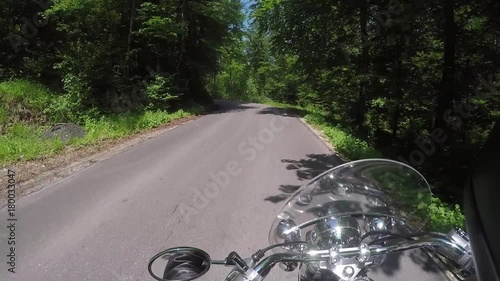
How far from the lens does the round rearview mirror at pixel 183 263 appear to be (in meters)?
1.45

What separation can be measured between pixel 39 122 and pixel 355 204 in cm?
1565

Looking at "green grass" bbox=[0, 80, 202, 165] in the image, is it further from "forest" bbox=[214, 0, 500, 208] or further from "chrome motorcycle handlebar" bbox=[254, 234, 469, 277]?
"chrome motorcycle handlebar" bbox=[254, 234, 469, 277]

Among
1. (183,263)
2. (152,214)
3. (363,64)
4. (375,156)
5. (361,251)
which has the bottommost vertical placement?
(152,214)

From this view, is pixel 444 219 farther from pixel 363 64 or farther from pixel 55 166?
pixel 363 64

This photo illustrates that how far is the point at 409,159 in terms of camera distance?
10.2 metres

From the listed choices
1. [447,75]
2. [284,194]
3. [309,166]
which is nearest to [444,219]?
[284,194]

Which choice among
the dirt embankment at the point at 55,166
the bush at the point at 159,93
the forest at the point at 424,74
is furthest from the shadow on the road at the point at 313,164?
the bush at the point at 159,93

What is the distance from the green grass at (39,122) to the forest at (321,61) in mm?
140

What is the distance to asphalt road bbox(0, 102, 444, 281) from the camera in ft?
12.3

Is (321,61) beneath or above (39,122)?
above

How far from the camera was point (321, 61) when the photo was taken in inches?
699

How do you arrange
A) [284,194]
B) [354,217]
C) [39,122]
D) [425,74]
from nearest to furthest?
1. [354,217]
2. [284,194]
3. [425,74]
4. [39,122]

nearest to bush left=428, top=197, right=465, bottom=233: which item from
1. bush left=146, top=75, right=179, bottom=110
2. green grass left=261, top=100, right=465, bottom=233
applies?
green grass left=261, top=100, right=465, bottom=233

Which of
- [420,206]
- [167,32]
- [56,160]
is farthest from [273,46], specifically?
[420,206]
